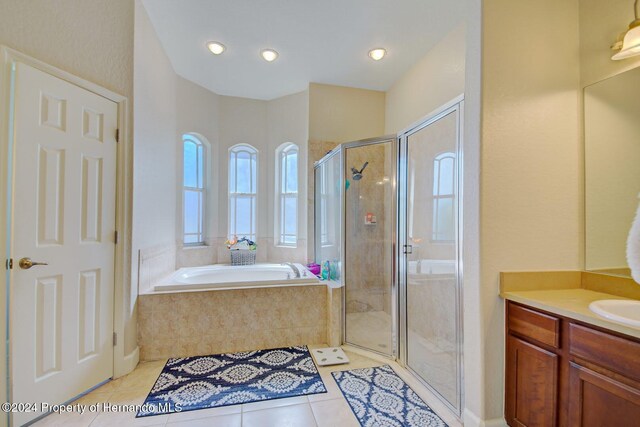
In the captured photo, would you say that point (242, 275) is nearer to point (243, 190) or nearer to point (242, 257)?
Answer: point (242, 257)

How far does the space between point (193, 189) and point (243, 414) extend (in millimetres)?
2761

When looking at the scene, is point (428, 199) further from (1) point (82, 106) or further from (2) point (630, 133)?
(1) point (82, 106)

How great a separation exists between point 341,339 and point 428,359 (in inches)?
32.4

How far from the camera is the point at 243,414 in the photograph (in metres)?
1.68

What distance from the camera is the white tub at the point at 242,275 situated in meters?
2.58

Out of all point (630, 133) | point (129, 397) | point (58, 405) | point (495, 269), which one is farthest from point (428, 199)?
point (58, 405)

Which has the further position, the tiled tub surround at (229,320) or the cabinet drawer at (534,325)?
the tiled tub surround at (229,320)

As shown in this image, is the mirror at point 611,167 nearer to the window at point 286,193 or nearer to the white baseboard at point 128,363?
the window at point 286,193

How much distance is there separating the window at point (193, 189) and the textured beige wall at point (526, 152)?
3.28 m

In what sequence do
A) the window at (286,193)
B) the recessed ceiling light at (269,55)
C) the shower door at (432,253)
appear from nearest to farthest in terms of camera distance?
the shower door at (432,253) → the recessed ceiling light at (269,55) → the window at (286,193)

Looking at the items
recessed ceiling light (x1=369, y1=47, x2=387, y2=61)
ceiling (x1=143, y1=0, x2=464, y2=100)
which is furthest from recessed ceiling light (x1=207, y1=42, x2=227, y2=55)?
recessed ceiling light (x1=369, y1=47, x2=387, y2=61)

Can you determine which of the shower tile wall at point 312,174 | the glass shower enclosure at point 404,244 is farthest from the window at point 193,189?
the glass shower enclosure at point 404,244

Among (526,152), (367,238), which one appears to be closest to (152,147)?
(367,238)

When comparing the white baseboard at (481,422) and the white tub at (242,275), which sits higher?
the white tub at (242,275)
